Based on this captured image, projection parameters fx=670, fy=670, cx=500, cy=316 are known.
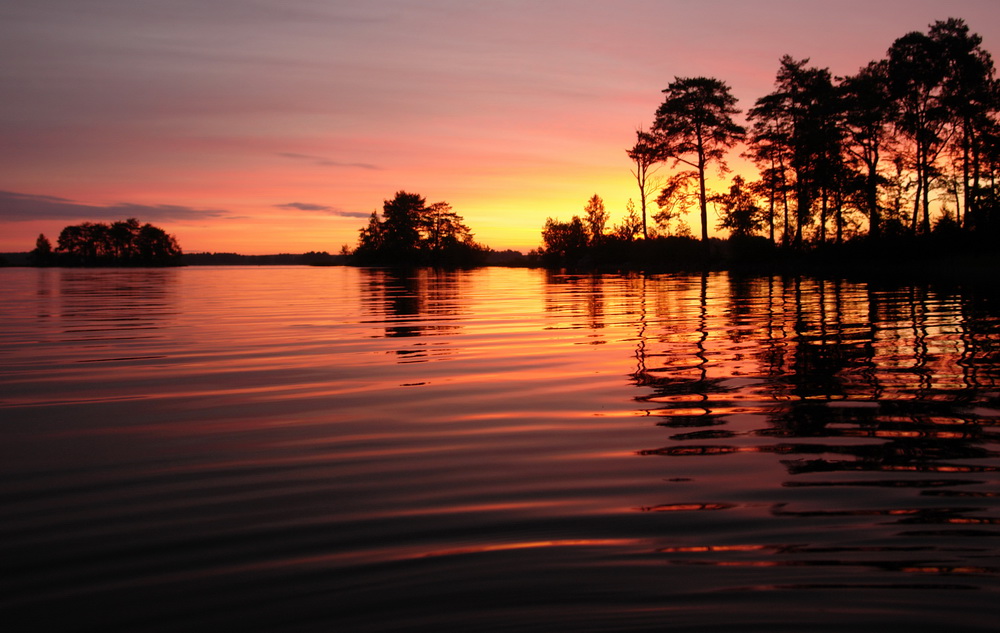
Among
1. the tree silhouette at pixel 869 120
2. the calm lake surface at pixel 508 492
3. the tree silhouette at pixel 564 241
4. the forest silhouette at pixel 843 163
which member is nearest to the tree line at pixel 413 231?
the tree silhouette at pixel 564 241

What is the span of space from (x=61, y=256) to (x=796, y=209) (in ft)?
614

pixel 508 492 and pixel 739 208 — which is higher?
pixel 739 208

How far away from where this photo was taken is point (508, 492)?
4.25 m

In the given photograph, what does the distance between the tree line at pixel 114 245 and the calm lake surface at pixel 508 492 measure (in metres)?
195

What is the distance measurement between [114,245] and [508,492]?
683 feet

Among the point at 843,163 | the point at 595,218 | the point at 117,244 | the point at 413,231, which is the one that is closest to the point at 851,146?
the point at 843,163

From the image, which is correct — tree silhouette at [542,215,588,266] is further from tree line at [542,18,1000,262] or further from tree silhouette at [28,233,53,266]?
tree silhouette at [28,233,53,266]

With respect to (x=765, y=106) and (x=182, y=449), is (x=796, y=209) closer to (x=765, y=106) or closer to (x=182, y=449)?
(x=765, y=106)

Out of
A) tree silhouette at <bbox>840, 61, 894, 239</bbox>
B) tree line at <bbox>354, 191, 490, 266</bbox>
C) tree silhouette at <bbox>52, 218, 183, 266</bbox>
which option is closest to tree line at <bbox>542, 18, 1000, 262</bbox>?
tree silhouette at <bbox>840, 61, 894, 239</bbox>

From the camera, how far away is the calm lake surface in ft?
9.32

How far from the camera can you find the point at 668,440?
5.34 meters

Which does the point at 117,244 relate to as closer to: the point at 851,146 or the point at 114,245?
the point at 114,245

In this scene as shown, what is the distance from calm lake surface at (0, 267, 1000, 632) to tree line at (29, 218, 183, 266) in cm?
19459

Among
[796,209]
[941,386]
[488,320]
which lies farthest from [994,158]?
[941,386]
